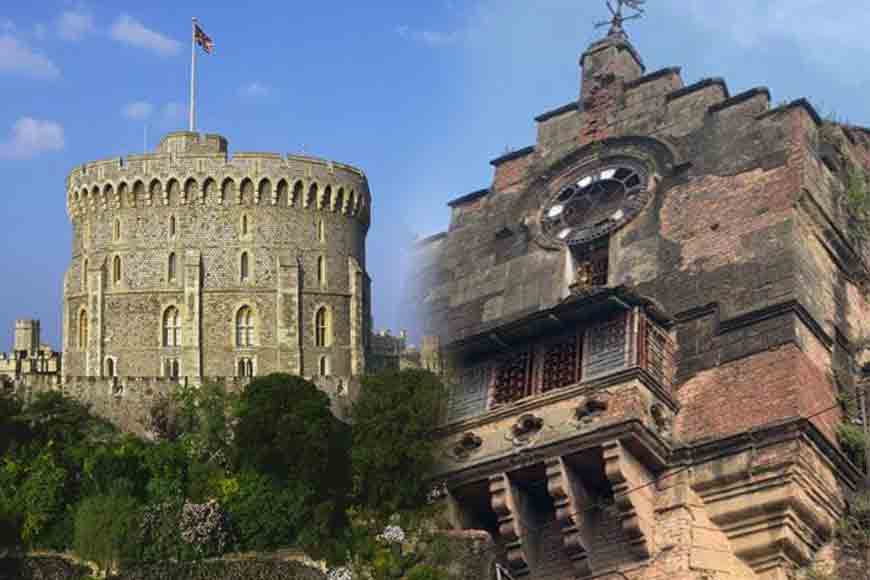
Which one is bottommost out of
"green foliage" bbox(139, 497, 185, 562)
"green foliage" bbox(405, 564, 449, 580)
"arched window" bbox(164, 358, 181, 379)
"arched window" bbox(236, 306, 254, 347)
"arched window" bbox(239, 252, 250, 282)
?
"green foliage" bbox(405, 564, 449, 580)

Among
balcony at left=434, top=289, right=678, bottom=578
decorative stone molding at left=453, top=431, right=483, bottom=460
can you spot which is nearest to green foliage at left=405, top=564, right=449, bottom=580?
balcony at left=434, top=289, right=678, bottom=578

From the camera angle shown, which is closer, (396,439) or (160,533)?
(396,439)

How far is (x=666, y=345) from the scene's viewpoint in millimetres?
37656

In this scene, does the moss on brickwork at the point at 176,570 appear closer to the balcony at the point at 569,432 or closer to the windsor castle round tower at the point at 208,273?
the balcony at the point at 569,432

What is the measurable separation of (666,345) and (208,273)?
4658 centimetres

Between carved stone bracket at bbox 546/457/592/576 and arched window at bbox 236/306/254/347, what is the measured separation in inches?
1797

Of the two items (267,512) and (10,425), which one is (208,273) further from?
(267,512)

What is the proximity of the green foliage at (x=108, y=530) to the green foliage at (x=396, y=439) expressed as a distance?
736 centimetres

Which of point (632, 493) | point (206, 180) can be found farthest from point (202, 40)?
point (632, 493)

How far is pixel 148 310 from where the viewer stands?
81.9 m

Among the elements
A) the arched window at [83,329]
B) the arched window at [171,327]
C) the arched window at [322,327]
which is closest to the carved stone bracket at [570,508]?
the arched window at [171,327]

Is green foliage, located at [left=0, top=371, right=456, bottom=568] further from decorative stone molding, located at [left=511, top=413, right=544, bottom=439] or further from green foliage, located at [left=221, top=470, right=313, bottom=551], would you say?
decorative stone molding, located at [left=511, top=413, right=544, bottom=439]

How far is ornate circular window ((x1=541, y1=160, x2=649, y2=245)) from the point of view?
4022 centimetres

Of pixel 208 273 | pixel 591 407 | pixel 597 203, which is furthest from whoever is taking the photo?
pixel 208 273
